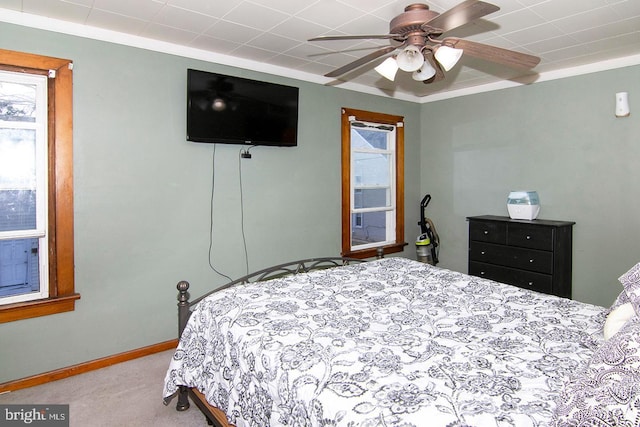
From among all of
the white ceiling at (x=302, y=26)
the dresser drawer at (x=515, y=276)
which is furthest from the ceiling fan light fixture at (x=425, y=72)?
the dresser drawer at (x=515, y=276)

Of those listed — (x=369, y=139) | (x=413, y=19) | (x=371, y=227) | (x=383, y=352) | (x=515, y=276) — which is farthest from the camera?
(x=371, y=227)

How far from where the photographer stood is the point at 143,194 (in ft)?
10.1

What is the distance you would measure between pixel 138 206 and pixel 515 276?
11.9 ft

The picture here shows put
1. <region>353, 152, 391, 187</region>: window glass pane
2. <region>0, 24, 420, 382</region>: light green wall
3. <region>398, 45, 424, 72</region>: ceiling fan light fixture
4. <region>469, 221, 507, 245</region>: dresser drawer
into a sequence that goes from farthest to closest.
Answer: <region>353, 152, 391, 187</region>: window glass pane → <region>469, 221, 507, 245</region>: dresser drawer → <region>0, 24, 420, 382</region>: light green wall → <region>398, 45, 424, 72</region>: ceiling fan light fixture

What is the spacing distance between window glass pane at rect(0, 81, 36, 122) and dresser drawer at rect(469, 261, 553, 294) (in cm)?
425

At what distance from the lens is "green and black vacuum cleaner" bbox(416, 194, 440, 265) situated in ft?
16.1

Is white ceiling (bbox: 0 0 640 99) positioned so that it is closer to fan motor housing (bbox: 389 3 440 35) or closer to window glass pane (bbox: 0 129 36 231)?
fan motor housing (bbox: 389 3 440 35)

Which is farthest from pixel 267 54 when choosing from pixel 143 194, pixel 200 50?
pixel 143 194

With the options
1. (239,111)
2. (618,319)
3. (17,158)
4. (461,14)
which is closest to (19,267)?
(17,158)

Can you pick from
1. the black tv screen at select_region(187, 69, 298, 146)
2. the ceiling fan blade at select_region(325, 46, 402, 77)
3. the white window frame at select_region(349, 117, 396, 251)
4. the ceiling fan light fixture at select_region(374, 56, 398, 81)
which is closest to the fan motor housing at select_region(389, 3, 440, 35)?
the ceiling fan blade at select_region(325, 46, 402, 77)

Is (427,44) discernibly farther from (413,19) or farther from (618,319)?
(618,319)

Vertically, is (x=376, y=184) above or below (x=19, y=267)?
above

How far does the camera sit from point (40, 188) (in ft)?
8.84

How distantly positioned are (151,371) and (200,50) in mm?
2640
